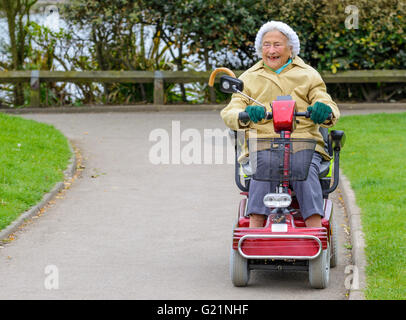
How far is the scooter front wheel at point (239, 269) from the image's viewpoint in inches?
237

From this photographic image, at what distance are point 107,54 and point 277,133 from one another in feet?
39.0

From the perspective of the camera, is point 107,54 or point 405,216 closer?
point 405,216

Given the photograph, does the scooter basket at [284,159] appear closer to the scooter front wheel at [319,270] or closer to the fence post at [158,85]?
the scooter front wheel at [319,270]

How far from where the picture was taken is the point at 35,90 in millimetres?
17000

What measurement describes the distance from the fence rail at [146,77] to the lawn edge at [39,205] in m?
5.54

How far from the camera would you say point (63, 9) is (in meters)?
16.9

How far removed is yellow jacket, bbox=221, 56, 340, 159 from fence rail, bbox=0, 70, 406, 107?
1025cm

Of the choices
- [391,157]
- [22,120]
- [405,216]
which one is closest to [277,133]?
[405,216]

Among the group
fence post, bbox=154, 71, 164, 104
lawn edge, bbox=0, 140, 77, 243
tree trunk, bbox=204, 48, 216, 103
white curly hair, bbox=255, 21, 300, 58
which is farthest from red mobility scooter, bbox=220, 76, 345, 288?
tree trunk, bbox=204, 48, 216, 103

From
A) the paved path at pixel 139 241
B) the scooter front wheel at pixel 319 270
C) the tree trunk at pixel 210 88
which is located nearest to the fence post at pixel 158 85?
the tree trunk at pixel 210 88

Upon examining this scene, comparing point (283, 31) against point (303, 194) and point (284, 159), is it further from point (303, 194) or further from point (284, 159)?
point (303, 194)

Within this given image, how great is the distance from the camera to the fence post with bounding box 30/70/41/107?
16.9 metres
